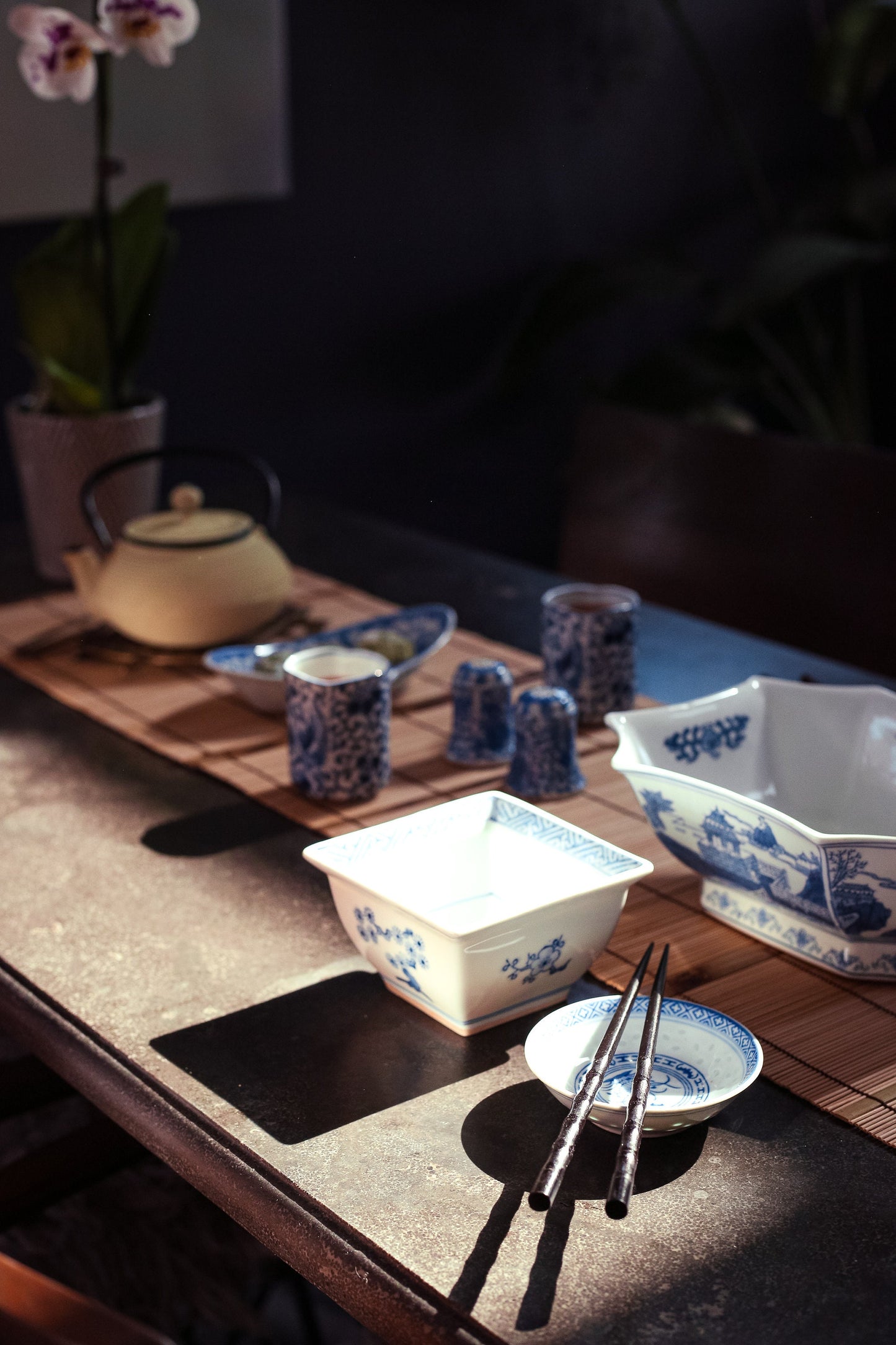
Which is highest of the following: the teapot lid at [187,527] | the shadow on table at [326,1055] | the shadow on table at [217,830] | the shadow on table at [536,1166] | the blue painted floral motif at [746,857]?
the teapot lid at [187,527]

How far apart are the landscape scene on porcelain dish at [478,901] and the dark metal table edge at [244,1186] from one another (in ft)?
0.46

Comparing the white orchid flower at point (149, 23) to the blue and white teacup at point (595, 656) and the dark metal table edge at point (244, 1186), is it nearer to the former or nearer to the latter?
the blue and white teacup at point (595, 656)

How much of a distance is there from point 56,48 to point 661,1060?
46.6 inches

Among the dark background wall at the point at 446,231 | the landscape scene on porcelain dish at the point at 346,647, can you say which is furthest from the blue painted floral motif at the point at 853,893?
the dark background wall at the point at 446,231

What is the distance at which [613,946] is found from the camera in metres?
0.90

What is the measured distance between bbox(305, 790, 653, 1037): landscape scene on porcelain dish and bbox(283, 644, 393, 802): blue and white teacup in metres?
0.22

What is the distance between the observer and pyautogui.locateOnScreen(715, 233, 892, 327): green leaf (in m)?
2.68

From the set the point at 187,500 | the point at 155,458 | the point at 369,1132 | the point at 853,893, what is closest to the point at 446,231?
the point at 155,458

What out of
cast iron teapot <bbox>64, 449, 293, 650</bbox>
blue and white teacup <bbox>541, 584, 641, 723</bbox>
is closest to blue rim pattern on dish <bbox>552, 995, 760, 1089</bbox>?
blue and white teacup <bbox>541, 584, 641, 723</bbox>

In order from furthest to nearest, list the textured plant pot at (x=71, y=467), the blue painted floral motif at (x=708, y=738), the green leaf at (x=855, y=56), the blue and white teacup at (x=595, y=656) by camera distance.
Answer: the green leaf at (x=855, y=56) < the textured plant pot at (x=71, y=467) < the blue and white teacup at (x=595, y=656) < the blue painted floral motif at (x=708, y=738)

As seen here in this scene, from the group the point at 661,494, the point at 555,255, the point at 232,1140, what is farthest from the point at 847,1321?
the point at 555,255

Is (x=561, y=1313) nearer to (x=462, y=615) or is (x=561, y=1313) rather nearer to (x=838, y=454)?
(x=462, y=615)

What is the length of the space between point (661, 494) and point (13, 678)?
843mm

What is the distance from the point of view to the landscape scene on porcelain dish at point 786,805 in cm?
83
